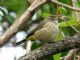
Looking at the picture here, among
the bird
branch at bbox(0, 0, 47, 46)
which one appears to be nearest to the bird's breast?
the bird

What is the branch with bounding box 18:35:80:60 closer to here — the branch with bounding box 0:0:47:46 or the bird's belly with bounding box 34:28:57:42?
the branch with bounding box 0:0:47:46

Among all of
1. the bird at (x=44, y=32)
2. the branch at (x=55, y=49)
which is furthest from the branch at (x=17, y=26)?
the bird at (x=44, y=32)

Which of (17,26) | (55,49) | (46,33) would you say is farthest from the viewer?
(46,33)

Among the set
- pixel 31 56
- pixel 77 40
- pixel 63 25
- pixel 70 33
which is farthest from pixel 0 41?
pixel 70 33

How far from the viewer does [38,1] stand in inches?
39.4

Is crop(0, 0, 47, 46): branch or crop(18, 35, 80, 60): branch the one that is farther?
crop(18, 35, 80, 60): branch

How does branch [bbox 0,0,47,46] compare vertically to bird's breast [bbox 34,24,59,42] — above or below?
above

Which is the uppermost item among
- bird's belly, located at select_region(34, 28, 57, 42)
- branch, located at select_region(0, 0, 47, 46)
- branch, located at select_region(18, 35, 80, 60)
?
branch, located at select_region(0, 0, 47, 46)

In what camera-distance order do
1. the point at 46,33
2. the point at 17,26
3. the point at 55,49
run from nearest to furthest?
the point at 17,26, the point at 55,49, the point at 46,33

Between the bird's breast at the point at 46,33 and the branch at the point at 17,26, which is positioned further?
the bird's breast at the point at 46,33

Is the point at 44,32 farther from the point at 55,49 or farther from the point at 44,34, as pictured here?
the point at 55,49

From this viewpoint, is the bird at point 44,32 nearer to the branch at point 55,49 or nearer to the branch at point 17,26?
the branch at point 55,49

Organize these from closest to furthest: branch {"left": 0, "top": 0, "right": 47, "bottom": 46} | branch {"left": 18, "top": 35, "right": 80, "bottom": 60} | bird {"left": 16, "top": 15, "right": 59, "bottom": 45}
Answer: branch {"left": 0, "top": 0, "right": 47, "bottom": 46} → branch {"left": 18, "top": 35, "right": 80, "bottom": 60} → bird {"left": 16, "top": 15, "right": 59, "bottom": 45}

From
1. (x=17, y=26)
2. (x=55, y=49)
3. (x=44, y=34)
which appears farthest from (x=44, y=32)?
(x=17, y=26)
